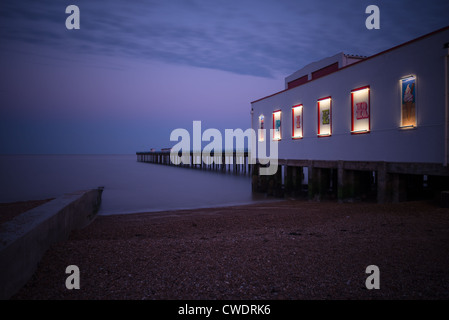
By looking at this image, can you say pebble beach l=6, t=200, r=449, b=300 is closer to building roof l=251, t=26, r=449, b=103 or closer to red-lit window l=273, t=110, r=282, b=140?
building roof l=251, t=26, r=449, b=103

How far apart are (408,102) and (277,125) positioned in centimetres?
722

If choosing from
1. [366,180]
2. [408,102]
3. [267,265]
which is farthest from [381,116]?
[267,265]

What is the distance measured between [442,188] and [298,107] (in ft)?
20.5

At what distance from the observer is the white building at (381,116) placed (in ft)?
23.1

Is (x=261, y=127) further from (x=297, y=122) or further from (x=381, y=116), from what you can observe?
(x=381, y=116)

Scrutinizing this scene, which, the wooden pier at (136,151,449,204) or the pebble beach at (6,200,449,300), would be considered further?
the wooden pier at (136,151,449,204)

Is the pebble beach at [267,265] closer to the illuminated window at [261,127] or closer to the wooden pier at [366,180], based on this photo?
the wooden pier at [366,180]

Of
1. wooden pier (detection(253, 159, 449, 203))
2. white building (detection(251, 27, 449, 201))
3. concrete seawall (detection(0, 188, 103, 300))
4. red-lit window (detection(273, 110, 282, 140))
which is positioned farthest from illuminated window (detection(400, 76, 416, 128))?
concrete seawall (detection(0, 188, 103, 300))

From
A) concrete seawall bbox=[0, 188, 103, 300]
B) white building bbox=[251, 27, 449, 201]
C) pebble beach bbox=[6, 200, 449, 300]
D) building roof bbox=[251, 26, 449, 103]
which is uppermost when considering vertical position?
building roof bbox=[251, 26, 449, 103]

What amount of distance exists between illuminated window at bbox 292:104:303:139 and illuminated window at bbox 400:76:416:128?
504cm

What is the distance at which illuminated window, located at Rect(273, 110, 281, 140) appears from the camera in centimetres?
1450

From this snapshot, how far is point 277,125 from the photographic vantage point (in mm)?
14656
